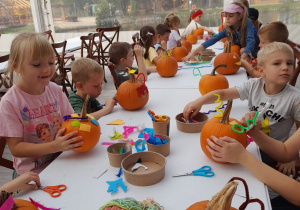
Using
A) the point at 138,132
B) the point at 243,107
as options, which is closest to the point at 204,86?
the point at 243,107

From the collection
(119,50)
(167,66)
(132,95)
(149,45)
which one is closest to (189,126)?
(132,95)

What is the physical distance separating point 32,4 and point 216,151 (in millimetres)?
8638

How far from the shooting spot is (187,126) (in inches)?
52.9

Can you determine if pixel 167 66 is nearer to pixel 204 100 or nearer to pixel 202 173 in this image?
pixel 204 100

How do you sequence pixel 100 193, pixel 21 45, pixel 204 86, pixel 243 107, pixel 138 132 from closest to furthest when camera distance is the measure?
pixel 100 193
pixel 21 45
pixel 138 132
pixel 243 107
pixel 204 86

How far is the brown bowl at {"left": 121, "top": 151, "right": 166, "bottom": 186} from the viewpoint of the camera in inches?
37.0

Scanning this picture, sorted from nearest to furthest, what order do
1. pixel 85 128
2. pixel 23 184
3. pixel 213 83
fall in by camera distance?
pixel 23 184 → pixel 85 128 → pixel 213 83

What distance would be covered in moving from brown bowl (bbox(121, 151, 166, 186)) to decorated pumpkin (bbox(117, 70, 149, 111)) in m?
Answer: 0.67

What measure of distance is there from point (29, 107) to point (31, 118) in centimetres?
6

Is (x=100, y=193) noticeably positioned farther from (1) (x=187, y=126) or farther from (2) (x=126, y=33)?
(2) (x=126, y=33)

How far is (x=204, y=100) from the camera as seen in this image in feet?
5.06

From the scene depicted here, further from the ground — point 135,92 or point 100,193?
point 135,92

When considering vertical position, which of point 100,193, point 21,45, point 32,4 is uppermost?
point 32,4

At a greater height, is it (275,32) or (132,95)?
(275,32)
